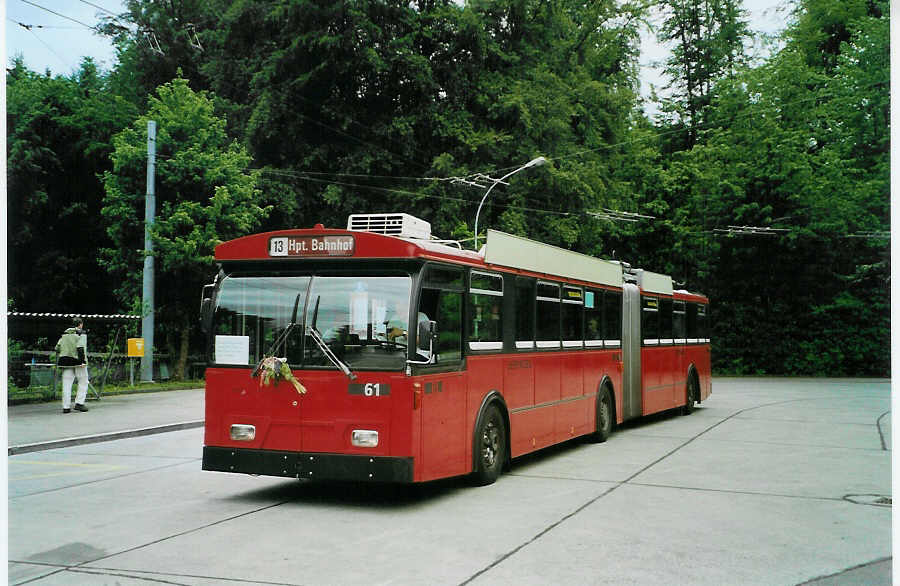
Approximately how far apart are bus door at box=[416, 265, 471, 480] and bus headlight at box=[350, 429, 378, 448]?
452 millimetres

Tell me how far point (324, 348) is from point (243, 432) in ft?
3.99

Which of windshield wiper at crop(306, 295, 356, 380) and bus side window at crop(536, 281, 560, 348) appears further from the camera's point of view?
bus side window at crop(536, 281, 560, 348)

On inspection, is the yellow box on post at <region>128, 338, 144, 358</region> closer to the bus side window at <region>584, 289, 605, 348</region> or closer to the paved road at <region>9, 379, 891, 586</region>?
the paved road at <region>9, 379, 891, 586</region>

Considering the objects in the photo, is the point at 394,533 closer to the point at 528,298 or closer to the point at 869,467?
the point at 528,298

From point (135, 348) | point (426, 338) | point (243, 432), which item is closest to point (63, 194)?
point (135, 348)

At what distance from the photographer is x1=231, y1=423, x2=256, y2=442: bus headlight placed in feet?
30.3

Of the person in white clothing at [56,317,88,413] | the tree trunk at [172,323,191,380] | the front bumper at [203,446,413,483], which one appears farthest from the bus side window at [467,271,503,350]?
the tree trunk at [172,323,191,380]

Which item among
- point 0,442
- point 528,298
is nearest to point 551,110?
point 528,298

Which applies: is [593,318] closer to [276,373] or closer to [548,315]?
[548,315]

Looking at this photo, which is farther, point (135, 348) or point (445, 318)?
point (135, 348)

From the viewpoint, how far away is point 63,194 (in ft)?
115

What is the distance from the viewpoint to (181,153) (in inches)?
1106

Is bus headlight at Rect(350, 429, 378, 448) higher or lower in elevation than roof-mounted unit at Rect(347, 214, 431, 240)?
lower

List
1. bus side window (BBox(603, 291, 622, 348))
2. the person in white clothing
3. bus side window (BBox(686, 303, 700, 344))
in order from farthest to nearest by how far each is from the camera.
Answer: bus side window (BBox(686, 303, 700, 344)) → the person in white clothing → bus side window (BBox(603, 291, 622, 348))
